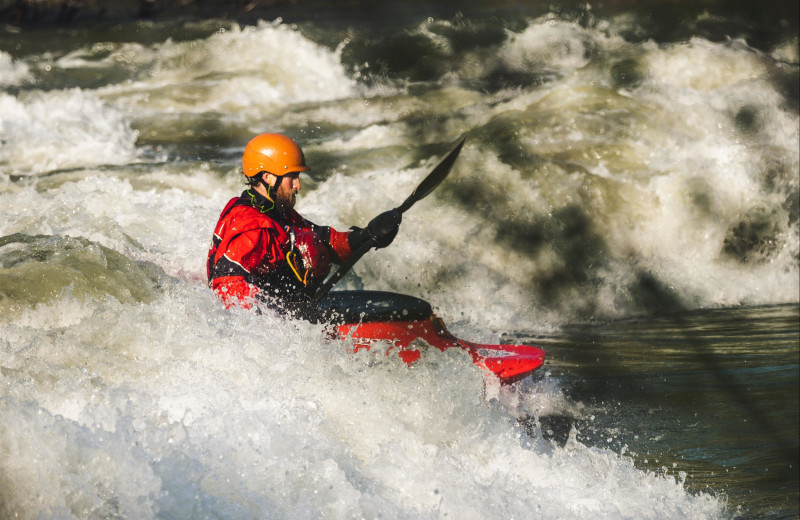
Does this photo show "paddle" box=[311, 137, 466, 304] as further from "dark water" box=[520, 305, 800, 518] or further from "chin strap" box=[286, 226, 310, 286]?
"dark water" box=[520, 305, 800, 518]

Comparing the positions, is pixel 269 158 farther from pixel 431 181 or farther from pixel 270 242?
pixel 431 181

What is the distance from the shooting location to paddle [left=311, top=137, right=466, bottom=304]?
3.65 m

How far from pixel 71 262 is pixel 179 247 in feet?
4.58

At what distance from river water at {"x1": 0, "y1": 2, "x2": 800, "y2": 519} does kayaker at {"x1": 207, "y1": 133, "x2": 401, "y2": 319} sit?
13 cm

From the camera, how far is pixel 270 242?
3.34 m

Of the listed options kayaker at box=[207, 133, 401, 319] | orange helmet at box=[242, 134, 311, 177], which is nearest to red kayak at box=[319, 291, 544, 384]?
kayaker at box=[207, 133, 401, 319]

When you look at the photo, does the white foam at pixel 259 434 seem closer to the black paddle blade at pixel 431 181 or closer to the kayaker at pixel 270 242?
the kayaker at pixel 270 242

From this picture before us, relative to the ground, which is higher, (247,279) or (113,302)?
(247,279)

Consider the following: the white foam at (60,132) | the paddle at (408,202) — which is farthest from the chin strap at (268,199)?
the white foam at (60,132)

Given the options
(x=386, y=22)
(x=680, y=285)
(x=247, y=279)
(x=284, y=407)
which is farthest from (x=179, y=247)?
(x=386, y=22)

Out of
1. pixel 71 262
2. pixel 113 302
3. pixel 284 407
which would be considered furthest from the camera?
pixel 71 262

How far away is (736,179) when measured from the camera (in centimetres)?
721

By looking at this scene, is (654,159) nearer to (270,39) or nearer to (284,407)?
(270,39)

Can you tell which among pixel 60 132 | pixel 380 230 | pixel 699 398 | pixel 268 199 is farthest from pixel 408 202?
pixel 60 132
